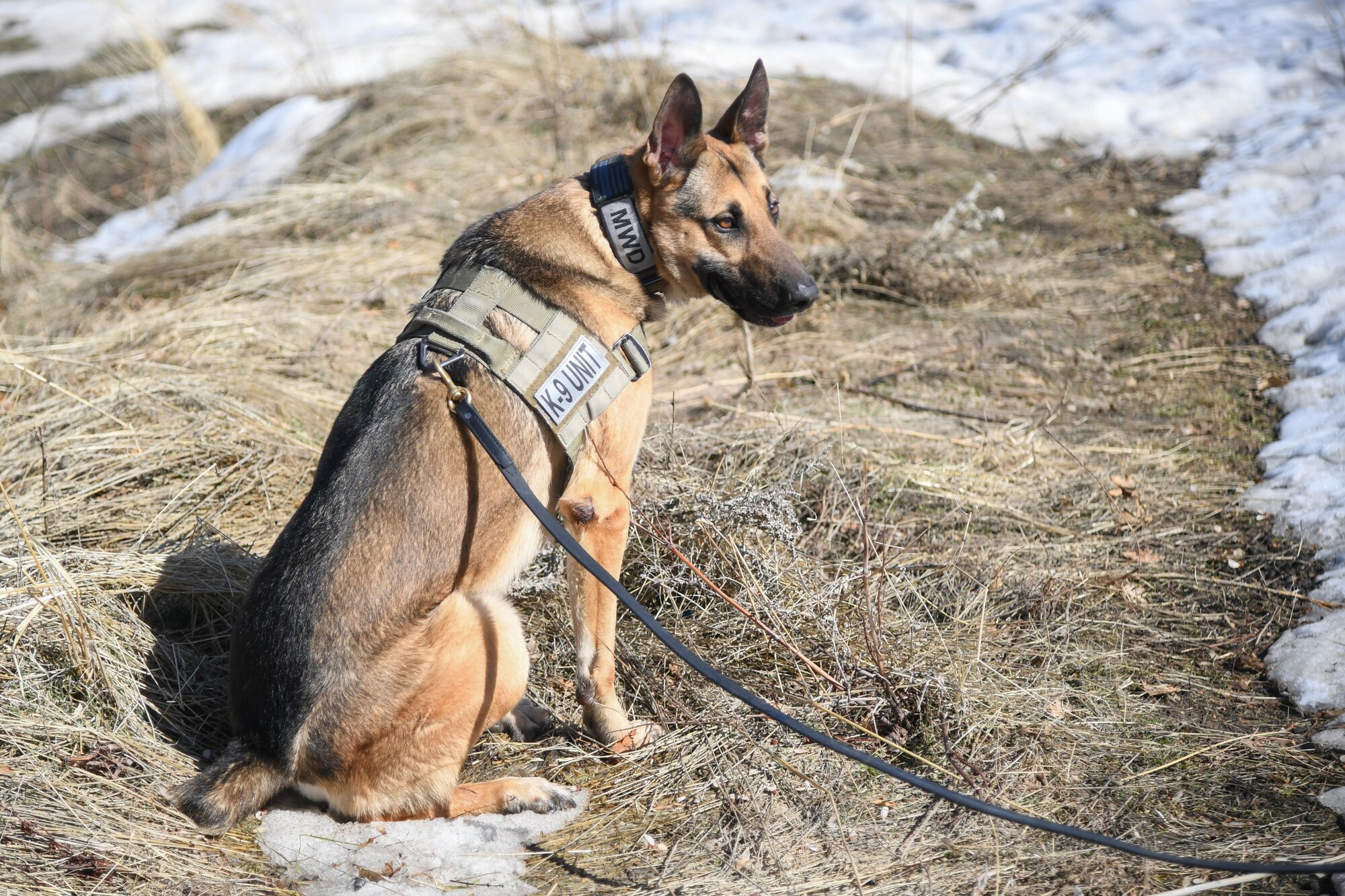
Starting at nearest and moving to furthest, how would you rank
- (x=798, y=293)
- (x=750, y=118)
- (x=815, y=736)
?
(x=815, y=736), (x=798, y=293), (x=750, y=118)

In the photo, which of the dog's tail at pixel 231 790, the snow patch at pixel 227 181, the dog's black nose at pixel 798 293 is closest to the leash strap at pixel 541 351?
the dog's black nose at pixel 798 293

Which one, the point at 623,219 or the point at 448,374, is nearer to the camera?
the point at 448,374

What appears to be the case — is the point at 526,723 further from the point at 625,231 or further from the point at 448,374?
the point at 625,231

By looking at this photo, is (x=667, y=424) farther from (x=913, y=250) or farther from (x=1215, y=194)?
(x=1215, y=194)

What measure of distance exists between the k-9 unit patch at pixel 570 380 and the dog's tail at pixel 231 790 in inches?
53.9

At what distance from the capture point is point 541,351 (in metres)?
3.12

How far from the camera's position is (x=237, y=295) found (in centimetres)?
634

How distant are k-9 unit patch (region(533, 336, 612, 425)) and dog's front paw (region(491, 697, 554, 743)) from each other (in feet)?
3.83

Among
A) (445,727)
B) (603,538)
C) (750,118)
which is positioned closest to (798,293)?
(750,118)

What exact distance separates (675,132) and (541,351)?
0.89 metres

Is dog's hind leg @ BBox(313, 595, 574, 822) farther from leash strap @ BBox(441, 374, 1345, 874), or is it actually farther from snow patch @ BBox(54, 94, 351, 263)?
snow patch @ BBox(54, 94, 351, 263)

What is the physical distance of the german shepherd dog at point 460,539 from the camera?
2.83m

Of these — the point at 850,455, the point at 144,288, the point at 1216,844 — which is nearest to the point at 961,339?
the point at 850,455

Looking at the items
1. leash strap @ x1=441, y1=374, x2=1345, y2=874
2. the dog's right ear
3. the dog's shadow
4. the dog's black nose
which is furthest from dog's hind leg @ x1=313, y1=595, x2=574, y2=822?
the dog's right ear
